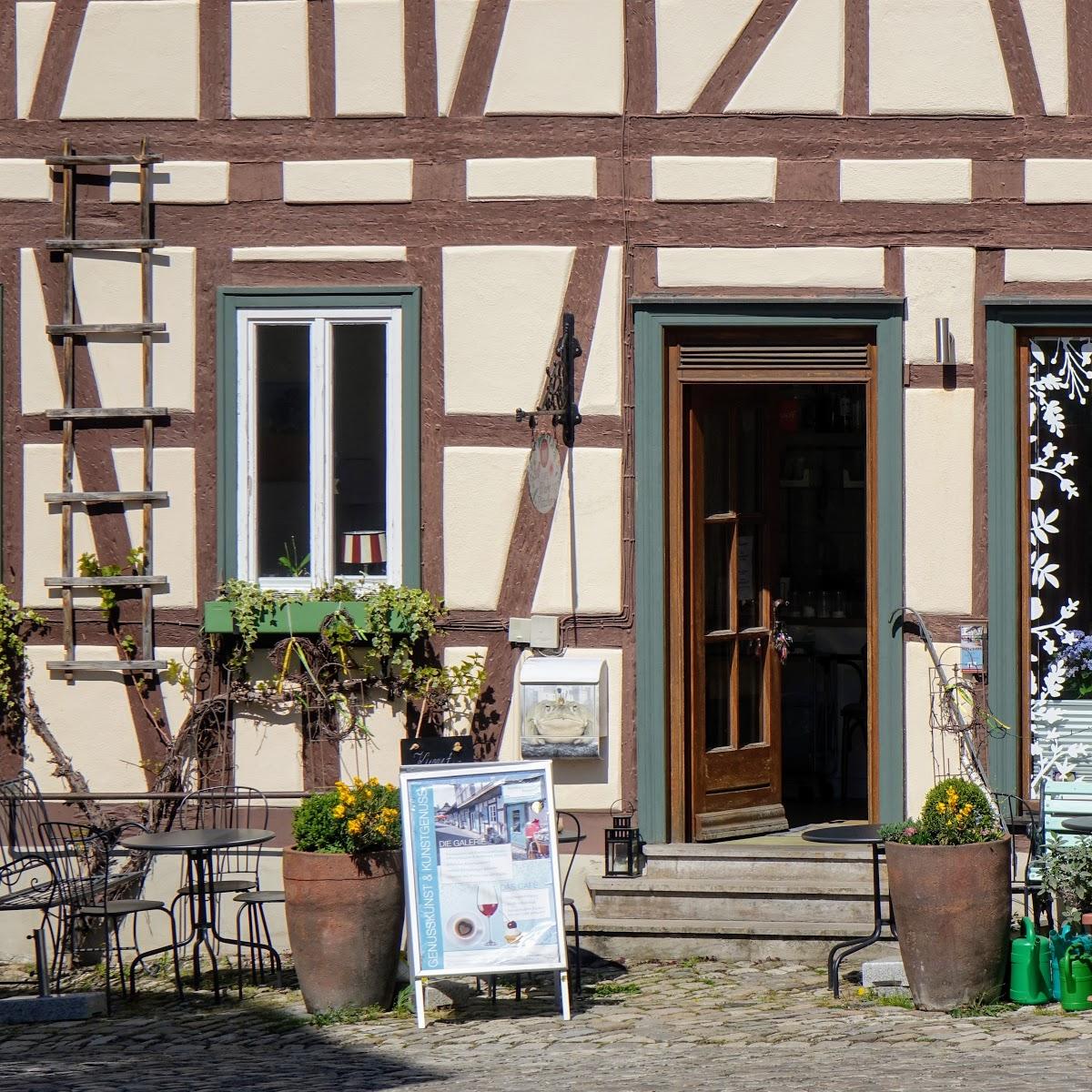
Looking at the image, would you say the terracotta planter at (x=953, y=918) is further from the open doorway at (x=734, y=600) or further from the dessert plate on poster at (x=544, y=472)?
the dessert plate on poster at (x=544, y=472)

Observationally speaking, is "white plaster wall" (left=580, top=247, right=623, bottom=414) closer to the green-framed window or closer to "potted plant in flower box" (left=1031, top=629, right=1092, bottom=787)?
the green-framed window

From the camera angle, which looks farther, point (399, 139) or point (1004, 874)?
point (399, 139)

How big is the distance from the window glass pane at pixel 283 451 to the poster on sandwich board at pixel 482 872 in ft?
6.14

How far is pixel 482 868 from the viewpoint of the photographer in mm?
7336

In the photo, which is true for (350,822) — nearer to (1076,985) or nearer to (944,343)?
(1076,985)

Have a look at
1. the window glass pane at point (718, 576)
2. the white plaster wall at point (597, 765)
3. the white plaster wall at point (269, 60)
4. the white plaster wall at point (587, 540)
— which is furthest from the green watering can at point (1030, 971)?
the white plaster wall at point (269, 60)

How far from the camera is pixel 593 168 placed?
8625 mm

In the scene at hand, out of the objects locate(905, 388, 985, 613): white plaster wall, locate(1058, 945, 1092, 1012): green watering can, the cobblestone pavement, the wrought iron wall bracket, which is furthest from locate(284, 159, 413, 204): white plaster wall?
locate(1058, 945, 1092, 1012): green watering can

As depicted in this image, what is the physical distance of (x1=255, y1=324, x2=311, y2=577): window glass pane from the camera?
29.1ft

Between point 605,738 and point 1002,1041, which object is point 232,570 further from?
point 1002,1041

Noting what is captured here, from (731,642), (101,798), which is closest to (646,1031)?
(731,642)

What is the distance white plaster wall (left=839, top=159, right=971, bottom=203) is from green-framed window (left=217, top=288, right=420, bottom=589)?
2.31 metres

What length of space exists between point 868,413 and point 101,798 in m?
4.28

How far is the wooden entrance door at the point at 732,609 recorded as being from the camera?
8.84 meters
